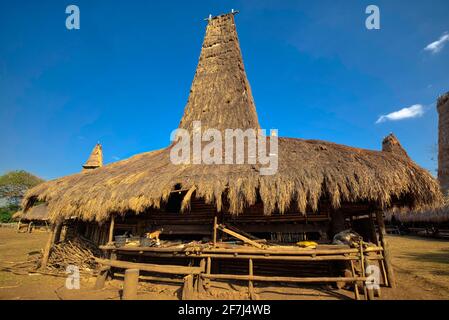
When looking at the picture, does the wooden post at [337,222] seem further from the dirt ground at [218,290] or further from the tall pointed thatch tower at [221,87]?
the tall pointed thatch tower at [221,87]

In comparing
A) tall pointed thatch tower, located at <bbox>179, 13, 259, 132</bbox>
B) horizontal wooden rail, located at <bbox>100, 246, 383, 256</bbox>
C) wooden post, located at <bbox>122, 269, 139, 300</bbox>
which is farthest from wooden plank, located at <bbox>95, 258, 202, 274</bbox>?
tall pointed thatch tower, located at <bbox>179, 13, 259, 132</bbox>

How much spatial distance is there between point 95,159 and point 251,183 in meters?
22.5

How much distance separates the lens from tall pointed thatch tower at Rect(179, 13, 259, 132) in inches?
417

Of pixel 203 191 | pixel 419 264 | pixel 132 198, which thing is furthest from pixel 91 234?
pixel 419 264

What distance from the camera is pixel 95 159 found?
24.3 meters

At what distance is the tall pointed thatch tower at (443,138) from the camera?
24.1 m

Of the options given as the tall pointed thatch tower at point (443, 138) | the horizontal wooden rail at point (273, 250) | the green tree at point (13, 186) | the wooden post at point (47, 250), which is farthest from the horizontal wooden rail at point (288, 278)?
the green tree at point (13, 186)

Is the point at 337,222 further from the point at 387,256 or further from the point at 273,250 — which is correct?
the point at 273,250

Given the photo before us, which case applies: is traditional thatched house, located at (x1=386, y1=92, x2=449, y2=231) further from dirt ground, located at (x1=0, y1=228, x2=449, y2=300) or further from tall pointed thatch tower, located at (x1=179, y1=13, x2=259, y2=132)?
tall pointed thatch tower, located at (x1=179, y1=13, x2=259, y2=132)

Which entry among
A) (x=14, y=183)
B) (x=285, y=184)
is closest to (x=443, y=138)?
(x=285, y=184)

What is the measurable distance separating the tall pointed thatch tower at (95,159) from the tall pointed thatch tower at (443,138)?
3392 cm

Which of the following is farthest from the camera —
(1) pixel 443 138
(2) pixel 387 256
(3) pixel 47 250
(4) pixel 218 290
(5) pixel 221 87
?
(1) pixel 443 138
